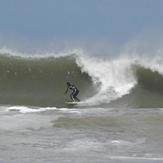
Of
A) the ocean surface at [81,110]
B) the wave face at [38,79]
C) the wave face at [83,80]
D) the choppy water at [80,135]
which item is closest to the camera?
the choppy water at [80,135]

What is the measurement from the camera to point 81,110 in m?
18.9

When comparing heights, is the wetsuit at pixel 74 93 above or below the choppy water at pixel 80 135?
above

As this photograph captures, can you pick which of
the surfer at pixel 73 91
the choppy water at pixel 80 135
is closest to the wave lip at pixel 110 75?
the surfer at pixel 73 91

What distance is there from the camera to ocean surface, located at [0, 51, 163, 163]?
37.3 feet

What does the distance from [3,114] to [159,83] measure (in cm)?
1056

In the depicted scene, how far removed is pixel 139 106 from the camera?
21.9 metres

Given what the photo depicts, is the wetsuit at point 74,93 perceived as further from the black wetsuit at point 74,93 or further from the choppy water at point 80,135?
the choppy water at point 80,135

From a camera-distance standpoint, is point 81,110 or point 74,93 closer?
point 81,110

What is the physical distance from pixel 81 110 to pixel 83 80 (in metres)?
7.70

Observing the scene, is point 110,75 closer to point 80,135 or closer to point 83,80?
point 83,80

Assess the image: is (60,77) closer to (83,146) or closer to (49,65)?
(49,65)

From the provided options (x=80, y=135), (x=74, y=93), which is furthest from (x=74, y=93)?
(x=80, y=135)

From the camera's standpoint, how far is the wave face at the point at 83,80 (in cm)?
2381

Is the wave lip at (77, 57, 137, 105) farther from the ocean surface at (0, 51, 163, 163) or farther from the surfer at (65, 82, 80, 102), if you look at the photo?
the surfer at (65, 82, 80, 102)
